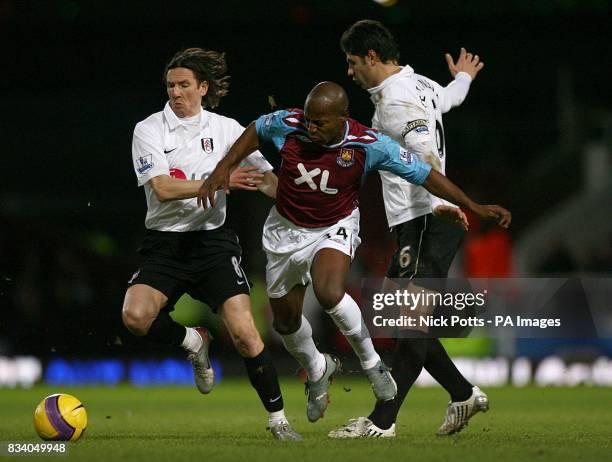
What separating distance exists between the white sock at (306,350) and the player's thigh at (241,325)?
0.59 ft

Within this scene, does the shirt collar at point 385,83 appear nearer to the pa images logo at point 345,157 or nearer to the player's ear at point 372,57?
the player's ear at point 372,57

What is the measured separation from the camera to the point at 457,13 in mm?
17875

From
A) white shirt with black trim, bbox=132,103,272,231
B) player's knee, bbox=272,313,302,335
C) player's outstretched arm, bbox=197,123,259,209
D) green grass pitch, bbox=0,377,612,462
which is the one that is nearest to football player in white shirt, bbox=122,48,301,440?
white shirt with black trim, bbox=132,103,272,231

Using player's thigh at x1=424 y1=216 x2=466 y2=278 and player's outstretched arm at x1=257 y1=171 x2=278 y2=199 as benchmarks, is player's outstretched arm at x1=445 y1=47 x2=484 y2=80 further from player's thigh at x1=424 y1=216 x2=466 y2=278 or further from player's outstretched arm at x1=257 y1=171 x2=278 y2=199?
player's outstretched arm at x1=257 y1=171 x2=278 y2=199

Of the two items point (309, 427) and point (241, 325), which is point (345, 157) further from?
point (309, 427)

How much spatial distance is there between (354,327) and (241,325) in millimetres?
683

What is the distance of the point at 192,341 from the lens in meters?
7.39

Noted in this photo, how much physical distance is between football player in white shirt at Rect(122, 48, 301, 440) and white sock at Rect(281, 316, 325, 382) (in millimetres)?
163

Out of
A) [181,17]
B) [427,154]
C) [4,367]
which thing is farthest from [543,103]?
[427,154]

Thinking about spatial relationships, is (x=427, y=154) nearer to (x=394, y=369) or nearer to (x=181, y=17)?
(x=394, y=369)

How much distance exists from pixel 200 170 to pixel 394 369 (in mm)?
1650

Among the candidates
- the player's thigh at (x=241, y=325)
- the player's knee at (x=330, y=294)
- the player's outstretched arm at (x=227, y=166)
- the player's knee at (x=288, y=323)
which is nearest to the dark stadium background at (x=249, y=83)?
the player's thigh at (x=241, y=325)

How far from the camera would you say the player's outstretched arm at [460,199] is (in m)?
6.38

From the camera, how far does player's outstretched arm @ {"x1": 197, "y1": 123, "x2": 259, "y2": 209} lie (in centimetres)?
650
